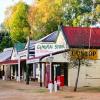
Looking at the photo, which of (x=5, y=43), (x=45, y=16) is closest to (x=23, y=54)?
(x=45, y=16)

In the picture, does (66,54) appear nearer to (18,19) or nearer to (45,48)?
(45,48)

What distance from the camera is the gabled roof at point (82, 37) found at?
3964 cm

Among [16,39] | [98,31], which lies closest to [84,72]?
[98,31]

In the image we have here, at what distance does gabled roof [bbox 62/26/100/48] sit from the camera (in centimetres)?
3964

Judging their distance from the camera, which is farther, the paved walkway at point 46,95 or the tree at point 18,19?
the tree at point 18,19

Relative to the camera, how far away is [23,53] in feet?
177

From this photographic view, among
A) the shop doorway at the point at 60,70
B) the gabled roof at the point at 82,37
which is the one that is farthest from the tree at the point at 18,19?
the gabled roof at the point at 82,37

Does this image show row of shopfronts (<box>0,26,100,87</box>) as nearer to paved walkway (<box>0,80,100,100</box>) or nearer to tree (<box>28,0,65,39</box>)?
paved walkway (<box>0,80,100,100</box>)

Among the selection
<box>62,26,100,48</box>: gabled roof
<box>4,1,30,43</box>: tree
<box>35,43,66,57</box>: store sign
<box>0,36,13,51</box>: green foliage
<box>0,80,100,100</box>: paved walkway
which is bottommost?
<box>0,80,100,100</box>: paved walkway

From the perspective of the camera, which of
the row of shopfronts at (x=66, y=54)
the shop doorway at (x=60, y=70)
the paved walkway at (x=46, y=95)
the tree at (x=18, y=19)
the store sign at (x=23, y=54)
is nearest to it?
the paved walkway at (x=46, y=95)

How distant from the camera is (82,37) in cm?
4088

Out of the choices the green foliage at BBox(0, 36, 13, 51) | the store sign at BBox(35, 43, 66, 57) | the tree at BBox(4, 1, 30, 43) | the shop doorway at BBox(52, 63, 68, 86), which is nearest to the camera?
the store sign at BBox(35, 43, 66, 57)

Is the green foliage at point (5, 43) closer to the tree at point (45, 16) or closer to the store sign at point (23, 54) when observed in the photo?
the tree at point (45, 16)

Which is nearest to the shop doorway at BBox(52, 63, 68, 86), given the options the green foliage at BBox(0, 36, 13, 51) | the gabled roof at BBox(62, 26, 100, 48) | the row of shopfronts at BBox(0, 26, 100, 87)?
the row of shopfronts at BBox(0, 26, 100, 87)
